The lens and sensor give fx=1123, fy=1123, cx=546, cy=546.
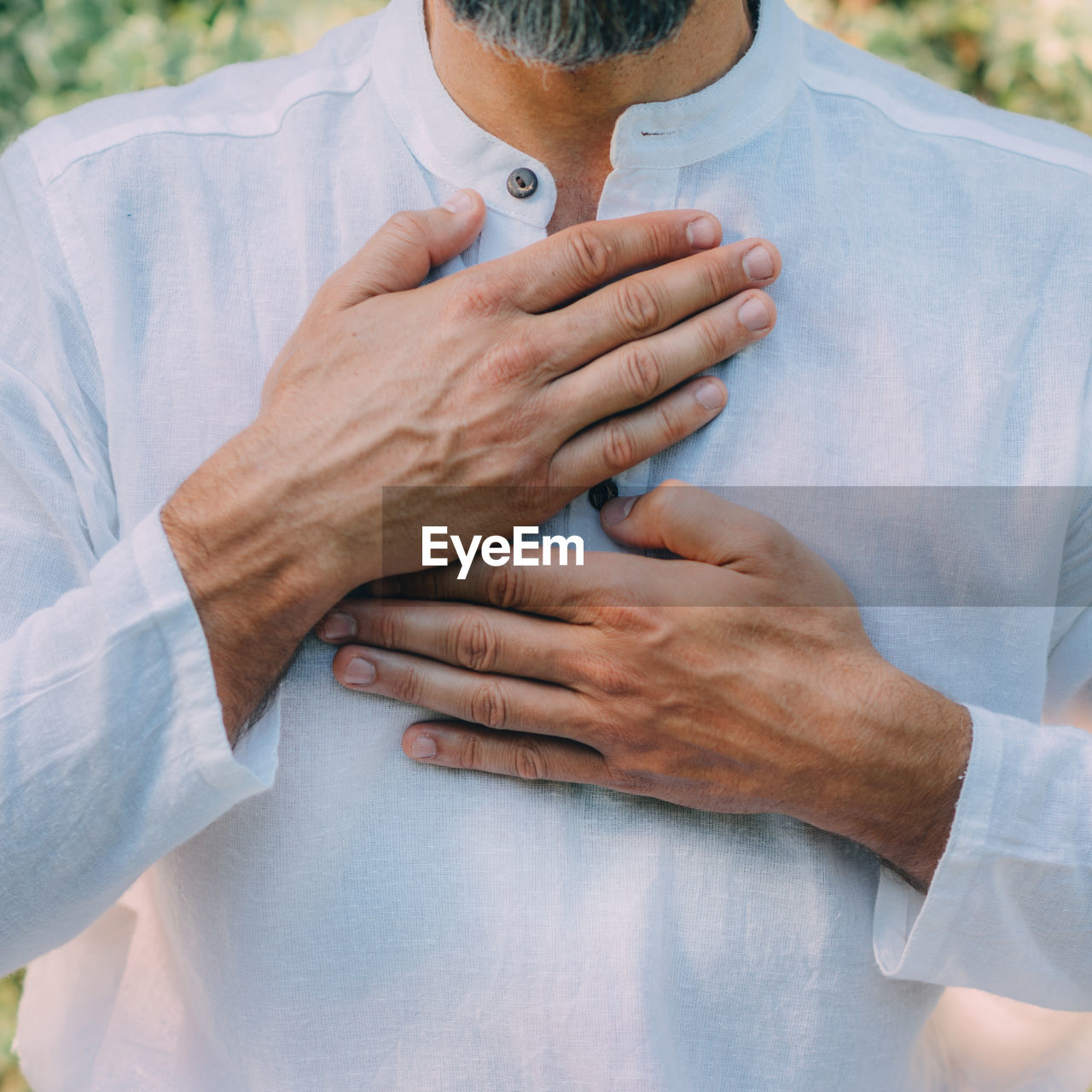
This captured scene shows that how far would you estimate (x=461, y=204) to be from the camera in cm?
118

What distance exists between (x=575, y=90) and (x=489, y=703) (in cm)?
65

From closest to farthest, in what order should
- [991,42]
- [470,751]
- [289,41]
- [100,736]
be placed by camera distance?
[100,736] < [470,751] < [289,41] < [991,42]

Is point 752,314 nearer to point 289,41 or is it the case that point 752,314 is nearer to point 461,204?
point 461,204

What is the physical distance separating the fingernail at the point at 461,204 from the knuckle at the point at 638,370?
0.25m

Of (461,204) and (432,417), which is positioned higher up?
(461,204)

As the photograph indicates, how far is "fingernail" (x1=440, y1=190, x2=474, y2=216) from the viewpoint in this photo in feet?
3.84

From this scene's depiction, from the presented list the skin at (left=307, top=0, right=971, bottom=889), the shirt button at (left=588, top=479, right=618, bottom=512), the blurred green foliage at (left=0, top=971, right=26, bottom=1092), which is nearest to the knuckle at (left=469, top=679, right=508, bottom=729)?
the skin at (left=307, top=0, right=971, bottom=889)

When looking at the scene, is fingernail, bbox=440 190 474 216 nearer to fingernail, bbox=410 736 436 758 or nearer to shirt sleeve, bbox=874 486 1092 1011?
fingernail, bbox=410 736 436 758

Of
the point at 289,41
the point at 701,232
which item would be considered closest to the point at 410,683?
the point at 701,232

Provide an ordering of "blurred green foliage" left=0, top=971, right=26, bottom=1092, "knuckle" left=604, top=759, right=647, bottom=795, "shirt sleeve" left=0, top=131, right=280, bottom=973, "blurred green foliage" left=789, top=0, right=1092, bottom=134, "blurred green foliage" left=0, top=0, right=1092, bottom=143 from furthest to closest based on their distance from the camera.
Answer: "blurred green foliage" left=0, top=971, right=26, bottom=1092
"blurred green foliage" left=789, top=0, right=1092, bottom=134
"blurred green foliage" left=0, top=0, right=1092, bottom=143
"knuckle" left=604, top=759, right=647, bottom=795
"shirt sleeve" left=0, top=131, right=280, bottom=973

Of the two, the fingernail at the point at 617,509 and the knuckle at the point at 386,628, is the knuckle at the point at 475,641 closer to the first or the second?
the knuckle at the point at 386,628

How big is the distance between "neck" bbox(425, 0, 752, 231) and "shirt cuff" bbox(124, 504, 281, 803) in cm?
54

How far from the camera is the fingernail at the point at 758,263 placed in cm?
113

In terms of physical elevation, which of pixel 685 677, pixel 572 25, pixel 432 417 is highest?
pixel 572 25
